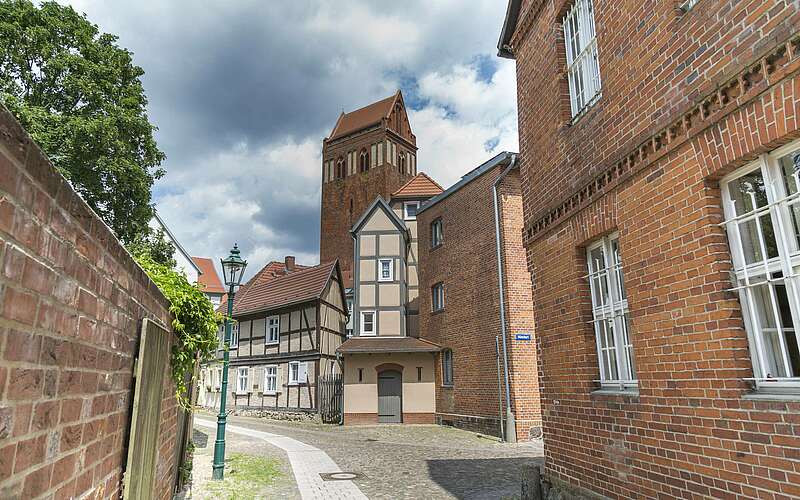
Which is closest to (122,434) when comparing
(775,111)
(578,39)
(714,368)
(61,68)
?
(714,368)

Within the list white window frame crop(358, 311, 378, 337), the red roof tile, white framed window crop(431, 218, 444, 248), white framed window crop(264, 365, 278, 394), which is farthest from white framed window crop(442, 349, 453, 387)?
A: white framed window crop(264, 365, 278, 394)

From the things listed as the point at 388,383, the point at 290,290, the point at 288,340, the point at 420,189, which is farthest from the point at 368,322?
the point at 420,189

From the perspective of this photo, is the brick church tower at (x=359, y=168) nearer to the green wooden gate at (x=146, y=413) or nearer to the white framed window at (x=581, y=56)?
the white framed window at (x=581, y=56)

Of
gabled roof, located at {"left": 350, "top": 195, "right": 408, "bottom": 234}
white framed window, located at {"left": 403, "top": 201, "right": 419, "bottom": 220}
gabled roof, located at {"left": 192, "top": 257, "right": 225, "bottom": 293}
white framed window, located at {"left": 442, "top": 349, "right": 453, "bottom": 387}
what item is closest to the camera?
white framed window, located at {"left": 442, "top": 349, "right": 453, "bottom": 387}

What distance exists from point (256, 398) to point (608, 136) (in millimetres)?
25763

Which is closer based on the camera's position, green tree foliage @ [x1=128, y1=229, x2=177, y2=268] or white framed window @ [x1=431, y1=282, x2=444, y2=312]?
green tree foliage @ [x1=128, y1=229, x2=177, y2=268]

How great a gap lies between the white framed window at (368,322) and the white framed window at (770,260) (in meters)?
20.6

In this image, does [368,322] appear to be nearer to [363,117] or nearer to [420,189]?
[420,189]

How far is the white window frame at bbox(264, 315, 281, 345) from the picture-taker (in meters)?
27.7

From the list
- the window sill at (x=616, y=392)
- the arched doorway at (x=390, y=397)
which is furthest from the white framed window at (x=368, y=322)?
the window sill at (x=616, y=392)

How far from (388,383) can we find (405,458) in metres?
9.13

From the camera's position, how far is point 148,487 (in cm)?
412

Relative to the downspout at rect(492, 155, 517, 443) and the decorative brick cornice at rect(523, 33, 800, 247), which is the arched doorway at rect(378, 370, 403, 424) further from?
the decorative brick cornice at rect(523, 33, 800, 247)

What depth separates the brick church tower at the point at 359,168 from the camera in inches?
1937
